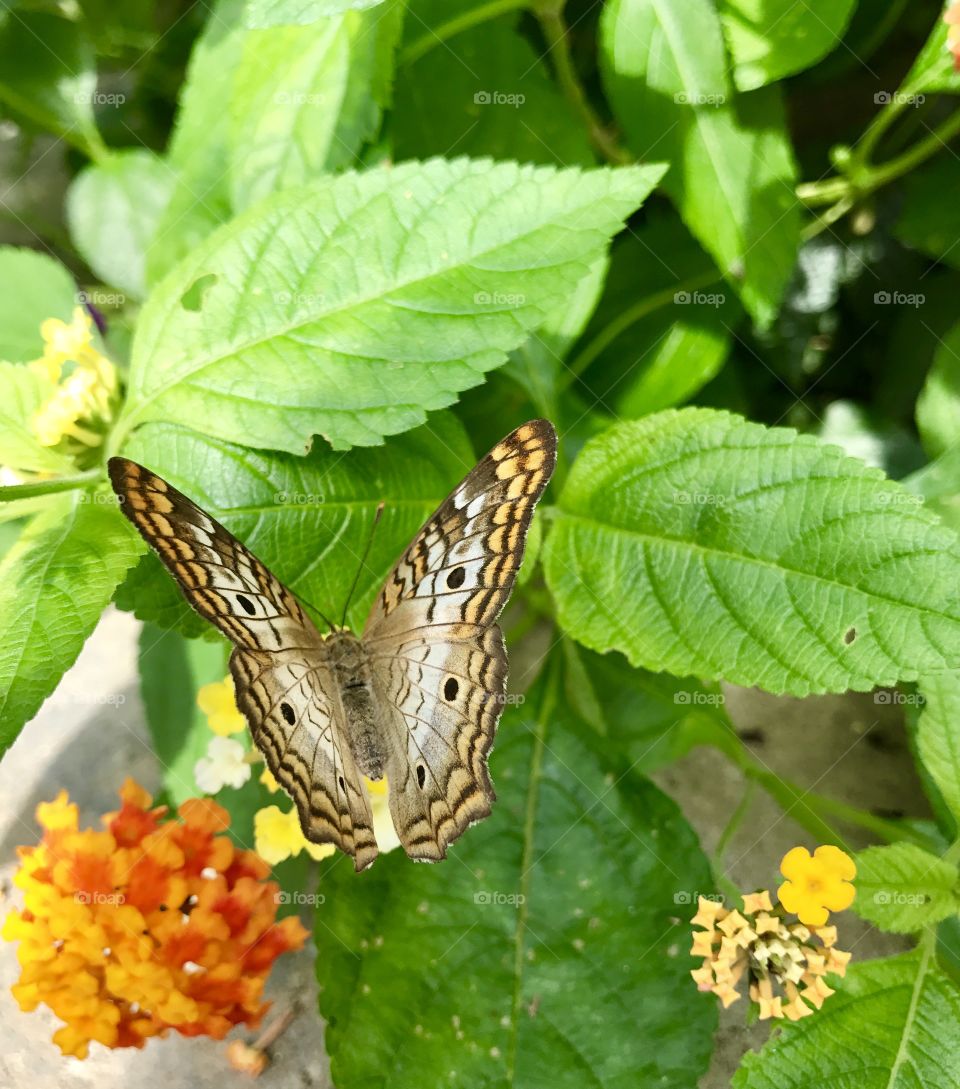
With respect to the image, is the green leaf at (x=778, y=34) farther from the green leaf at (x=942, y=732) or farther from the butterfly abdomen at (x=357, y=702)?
the butterfly abdomen at (x=357, y=702)

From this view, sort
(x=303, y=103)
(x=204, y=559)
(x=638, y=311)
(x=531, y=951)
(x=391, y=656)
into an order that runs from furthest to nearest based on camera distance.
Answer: (x=638, y=311) → (x=303, y=103) → (x=531, y=951) → (x=391, y=656) → (x=204, y=559)

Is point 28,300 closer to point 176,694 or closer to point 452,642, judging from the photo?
point 176,694

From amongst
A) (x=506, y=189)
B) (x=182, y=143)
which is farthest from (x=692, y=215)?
(x=182, y=143)

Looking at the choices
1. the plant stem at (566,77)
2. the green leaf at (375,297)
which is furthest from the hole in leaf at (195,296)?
the plant stem at (566,77)

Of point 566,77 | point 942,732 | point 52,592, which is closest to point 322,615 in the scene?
point 52,592

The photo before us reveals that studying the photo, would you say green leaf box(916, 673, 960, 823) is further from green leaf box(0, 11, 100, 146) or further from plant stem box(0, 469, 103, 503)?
green leaf box(0, 11, 100, 146)

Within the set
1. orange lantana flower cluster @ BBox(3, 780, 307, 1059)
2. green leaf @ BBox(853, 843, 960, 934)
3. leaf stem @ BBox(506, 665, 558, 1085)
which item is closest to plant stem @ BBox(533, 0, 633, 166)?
leaf stem @ BBox(506, 665, 558, 1085)

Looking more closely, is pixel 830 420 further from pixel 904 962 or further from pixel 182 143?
pixel 182 143
